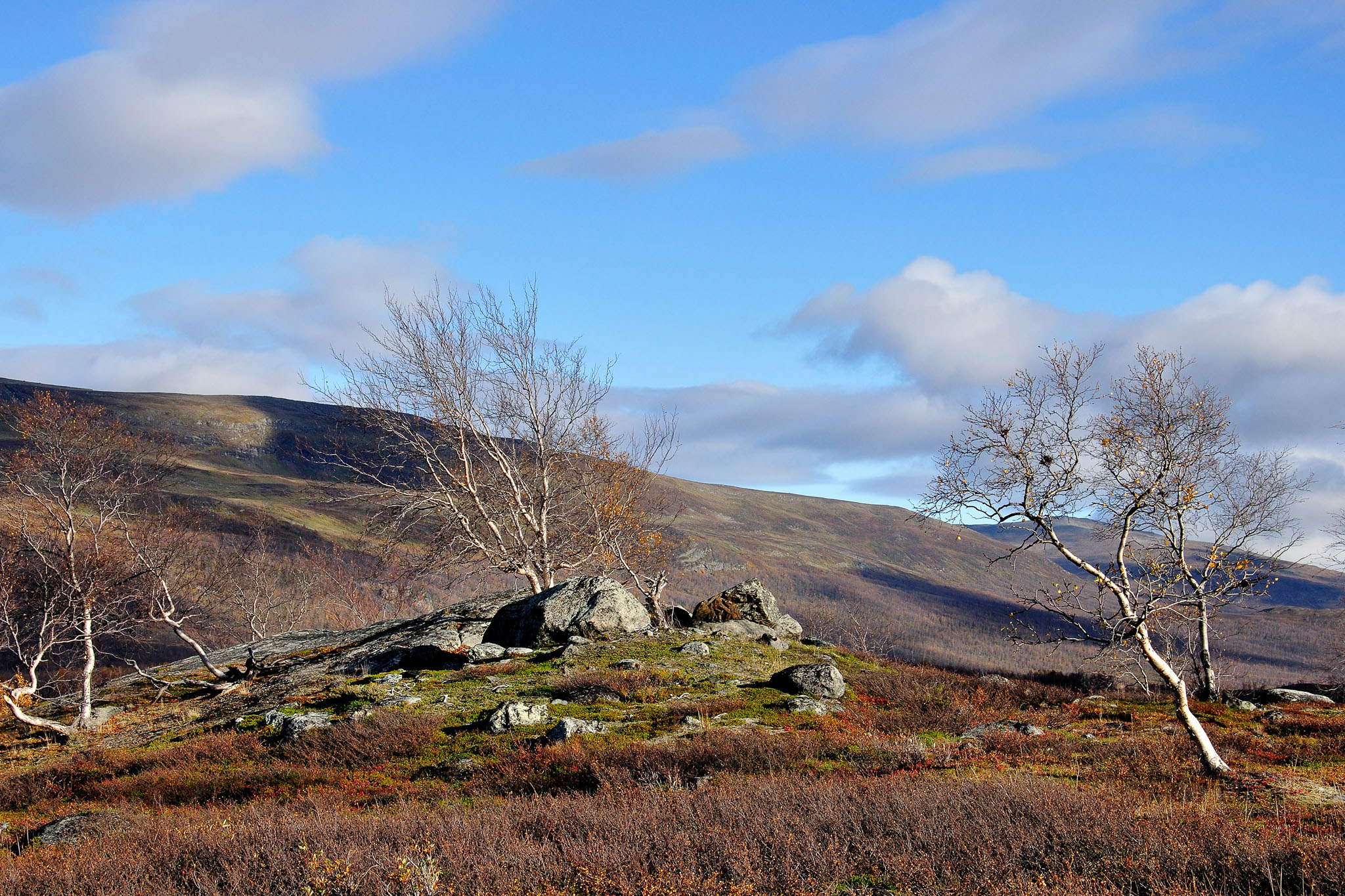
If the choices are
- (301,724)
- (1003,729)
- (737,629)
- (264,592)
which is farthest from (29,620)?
(1003,729)

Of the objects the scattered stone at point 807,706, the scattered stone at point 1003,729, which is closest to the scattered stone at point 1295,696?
the scattered stone at point 1003,729

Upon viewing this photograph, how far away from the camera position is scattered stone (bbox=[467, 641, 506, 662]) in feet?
74.5

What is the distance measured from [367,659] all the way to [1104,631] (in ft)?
67.5

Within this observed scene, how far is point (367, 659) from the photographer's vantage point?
2472 centimetres

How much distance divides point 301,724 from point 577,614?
Result: 883cm

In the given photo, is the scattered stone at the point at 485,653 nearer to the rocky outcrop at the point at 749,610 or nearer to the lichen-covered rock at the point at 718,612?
the rocky outcrop at the point at 749,610

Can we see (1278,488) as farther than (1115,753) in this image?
Yes

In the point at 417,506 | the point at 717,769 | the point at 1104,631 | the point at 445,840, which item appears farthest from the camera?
the point at 417,506

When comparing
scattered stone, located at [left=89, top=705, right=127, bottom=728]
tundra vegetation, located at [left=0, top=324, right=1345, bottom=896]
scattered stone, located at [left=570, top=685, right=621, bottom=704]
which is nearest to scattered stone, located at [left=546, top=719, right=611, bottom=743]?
tundra vegetation, located at [left=0, top=324, right=1345, bottom=896]

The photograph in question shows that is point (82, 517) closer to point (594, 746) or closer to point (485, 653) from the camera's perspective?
point (485, 653)

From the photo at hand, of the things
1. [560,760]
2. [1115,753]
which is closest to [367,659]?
[560,760]

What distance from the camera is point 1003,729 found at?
53.3 feet

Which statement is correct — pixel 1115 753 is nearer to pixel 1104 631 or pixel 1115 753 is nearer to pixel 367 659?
pixel 1104 631

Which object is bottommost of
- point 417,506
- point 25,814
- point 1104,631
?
point 25,814
